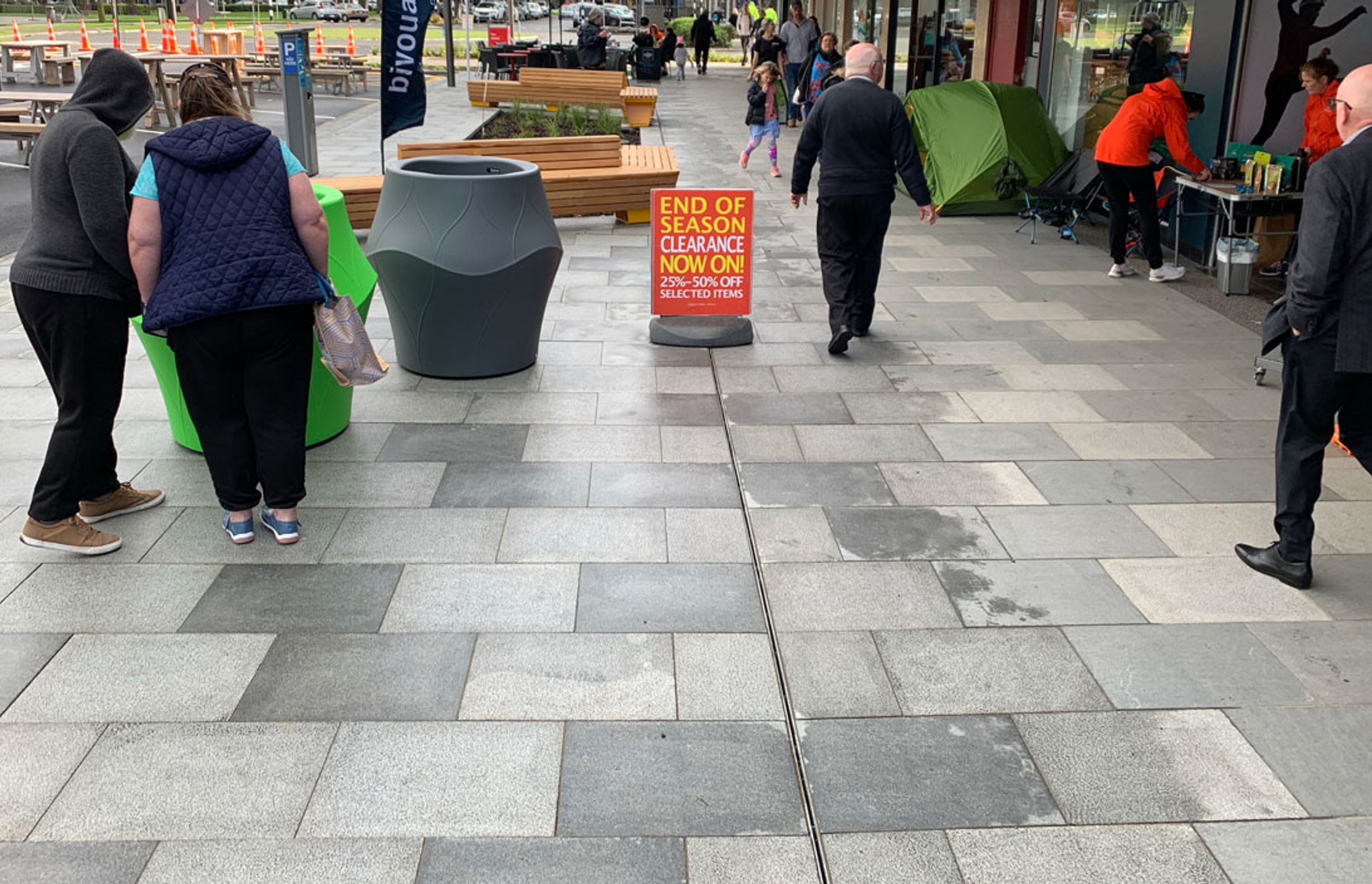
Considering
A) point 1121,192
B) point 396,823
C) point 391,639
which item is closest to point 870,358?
point 1121,192

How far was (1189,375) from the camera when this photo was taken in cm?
720

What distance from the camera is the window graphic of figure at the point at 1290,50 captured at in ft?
28.9

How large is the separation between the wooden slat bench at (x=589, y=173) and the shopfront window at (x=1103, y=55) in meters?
4.38

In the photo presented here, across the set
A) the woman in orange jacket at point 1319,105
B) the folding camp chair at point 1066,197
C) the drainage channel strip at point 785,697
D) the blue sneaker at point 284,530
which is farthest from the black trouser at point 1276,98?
the blue sneaker at point 284,530

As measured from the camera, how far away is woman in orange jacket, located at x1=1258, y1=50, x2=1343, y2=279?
8.20 meters

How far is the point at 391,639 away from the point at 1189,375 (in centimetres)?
517

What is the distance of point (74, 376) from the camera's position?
4.59m

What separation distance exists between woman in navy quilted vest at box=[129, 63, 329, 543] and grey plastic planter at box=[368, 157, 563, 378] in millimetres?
1928

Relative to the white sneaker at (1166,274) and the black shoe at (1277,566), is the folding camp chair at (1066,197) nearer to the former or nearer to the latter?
the white sneaker at (1166,274)

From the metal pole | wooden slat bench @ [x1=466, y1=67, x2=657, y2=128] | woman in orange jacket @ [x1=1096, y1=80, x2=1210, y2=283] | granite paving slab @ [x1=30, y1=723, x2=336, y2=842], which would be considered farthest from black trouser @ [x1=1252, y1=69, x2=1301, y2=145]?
the metal pole

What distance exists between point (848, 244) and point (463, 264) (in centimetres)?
239

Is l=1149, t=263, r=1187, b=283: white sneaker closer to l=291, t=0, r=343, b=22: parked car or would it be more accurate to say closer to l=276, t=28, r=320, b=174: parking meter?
l=276, t=28, r=320, b=174: parking meter

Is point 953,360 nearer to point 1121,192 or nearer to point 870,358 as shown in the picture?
point 870,358

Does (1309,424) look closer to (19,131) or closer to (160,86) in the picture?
(19,131)
